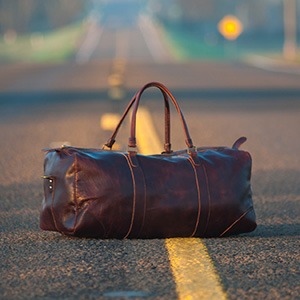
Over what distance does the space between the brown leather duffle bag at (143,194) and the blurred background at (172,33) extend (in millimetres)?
46323

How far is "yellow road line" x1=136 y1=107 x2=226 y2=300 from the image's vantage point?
4137 millimetres

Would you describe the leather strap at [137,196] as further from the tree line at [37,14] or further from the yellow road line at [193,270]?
the tree line at [37,14]

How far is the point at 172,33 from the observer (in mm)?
91625

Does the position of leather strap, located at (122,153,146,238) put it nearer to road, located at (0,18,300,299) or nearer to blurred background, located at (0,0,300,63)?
road, located at (0,18,300,299)

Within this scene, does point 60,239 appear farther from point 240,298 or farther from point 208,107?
point 208,107

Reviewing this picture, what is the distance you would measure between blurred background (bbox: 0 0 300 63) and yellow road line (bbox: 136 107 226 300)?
46479 mm

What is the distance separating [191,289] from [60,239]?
1234 millimetres

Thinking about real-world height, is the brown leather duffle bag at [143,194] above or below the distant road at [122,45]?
above

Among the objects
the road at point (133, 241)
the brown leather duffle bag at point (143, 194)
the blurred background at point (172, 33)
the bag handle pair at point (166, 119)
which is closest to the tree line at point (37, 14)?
the blurred background at point (172, 33)

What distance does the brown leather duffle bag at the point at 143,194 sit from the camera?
200 inches

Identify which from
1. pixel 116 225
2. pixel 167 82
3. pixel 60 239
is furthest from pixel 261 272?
pixel 167 82

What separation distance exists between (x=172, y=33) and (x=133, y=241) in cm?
8696

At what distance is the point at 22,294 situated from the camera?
4133mm

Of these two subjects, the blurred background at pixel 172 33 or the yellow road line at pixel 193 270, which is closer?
the yellow road line at pixel 193 270
